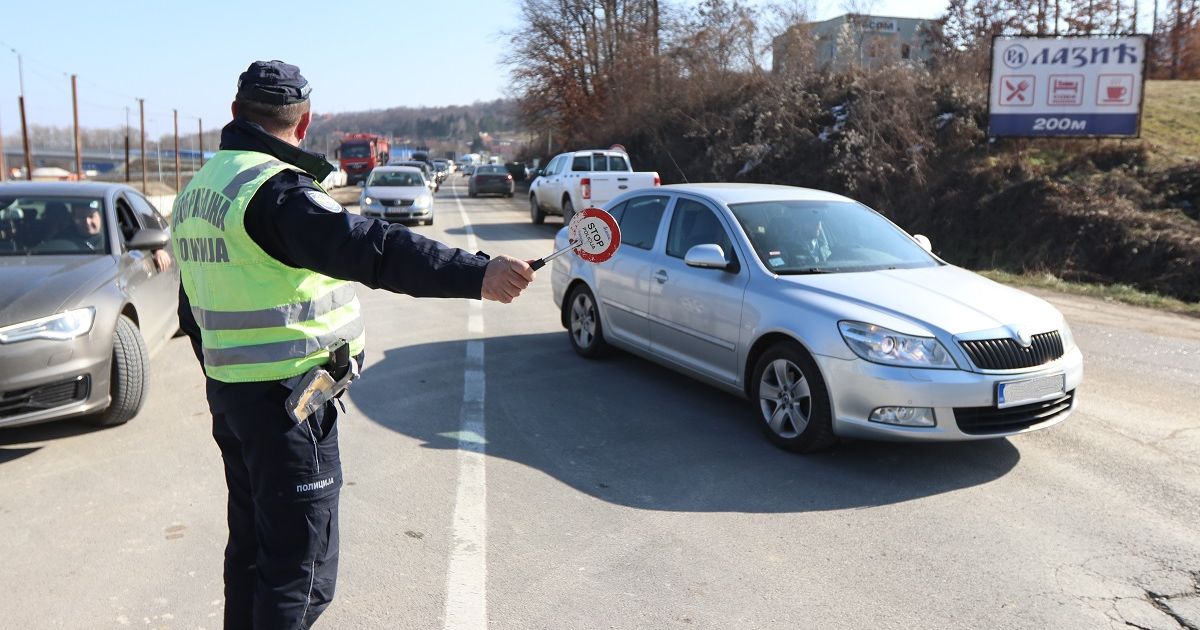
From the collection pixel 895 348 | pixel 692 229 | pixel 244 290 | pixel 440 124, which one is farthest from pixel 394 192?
pixel 440 124

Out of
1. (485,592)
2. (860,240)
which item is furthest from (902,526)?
(860,240)

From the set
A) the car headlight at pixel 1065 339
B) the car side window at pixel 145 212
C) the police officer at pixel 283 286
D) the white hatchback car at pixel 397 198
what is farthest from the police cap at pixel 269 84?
the white hatchback car at pixel 397 198

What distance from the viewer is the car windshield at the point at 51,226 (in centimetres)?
655

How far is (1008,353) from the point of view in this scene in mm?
4930

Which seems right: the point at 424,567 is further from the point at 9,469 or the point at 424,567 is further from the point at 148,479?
the point at 9,469

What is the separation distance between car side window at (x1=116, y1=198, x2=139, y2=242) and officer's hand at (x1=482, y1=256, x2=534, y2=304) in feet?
18.3

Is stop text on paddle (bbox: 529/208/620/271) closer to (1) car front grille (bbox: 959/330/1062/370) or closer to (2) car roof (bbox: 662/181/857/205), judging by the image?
(1) car front grille (bbox: 959/330/1062/370)

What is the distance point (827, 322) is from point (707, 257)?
107 cm

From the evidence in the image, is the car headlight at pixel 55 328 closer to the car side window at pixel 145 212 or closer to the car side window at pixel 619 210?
the car side window at pixel 145 212

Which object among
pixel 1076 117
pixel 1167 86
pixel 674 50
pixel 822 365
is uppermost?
pixel 674 50

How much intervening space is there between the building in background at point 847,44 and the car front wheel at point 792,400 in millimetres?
21480

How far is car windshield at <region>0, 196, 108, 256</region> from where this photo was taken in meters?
6.55

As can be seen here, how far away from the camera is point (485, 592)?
3.63 m

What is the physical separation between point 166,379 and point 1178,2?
35.3m
